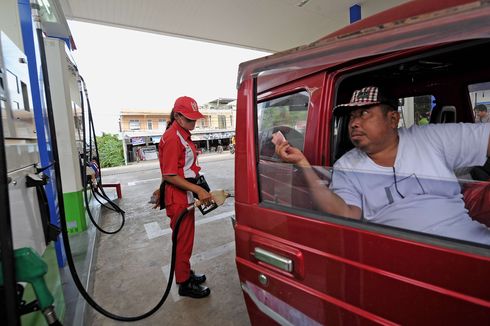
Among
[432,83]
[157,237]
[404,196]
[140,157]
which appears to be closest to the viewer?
[404,196]

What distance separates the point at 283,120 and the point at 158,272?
94.2 inches

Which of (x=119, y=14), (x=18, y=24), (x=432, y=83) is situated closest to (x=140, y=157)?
(x=119, y=14)

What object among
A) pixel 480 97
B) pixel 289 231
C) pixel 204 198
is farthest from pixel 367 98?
pixel 204 198

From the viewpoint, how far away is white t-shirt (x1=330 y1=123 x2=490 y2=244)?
93 cm

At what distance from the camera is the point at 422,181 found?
1.07m

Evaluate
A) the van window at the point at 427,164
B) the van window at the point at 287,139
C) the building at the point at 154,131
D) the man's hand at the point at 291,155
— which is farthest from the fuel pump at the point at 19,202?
the building at the point at 154,131

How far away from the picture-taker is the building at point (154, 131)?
83.1 feet

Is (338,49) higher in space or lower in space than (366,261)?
higher

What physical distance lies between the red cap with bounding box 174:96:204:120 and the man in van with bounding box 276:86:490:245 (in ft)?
3.90

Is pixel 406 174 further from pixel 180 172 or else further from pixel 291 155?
pixel 180 172

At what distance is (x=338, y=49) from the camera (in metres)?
0.84

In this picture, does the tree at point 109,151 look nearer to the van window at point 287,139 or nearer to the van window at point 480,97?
the van window at point 287,139

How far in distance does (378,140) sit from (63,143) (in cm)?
379

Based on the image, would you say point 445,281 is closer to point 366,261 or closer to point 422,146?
point 366,261
